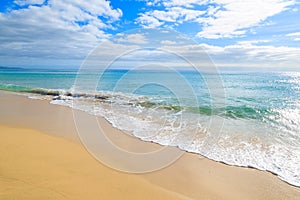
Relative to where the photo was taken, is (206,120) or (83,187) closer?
(83,187)

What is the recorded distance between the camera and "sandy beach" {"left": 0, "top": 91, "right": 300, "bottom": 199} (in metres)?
3.84

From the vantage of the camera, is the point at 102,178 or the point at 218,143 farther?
the point at 218,143

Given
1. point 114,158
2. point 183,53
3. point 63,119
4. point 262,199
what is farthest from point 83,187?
point 63,119

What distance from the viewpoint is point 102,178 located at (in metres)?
4.46

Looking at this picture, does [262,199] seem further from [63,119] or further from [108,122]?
[63,119]

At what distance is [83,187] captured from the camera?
3973 mm

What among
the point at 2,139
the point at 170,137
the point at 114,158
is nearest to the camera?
the point at 114,158

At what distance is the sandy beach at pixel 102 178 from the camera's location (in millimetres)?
3842

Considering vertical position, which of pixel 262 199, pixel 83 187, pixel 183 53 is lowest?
pixel 262 199

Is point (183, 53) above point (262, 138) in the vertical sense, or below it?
above

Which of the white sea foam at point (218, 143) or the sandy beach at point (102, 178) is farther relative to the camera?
the white sea foam at point (218, 143)

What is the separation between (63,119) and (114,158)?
17.8ft

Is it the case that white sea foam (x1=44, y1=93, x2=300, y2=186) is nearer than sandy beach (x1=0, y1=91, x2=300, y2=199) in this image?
No

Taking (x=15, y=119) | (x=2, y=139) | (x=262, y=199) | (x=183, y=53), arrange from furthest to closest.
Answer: (x=15, y=119)
(x=183, y=53)
(x=2, y=139)
(x=262, y=199)
